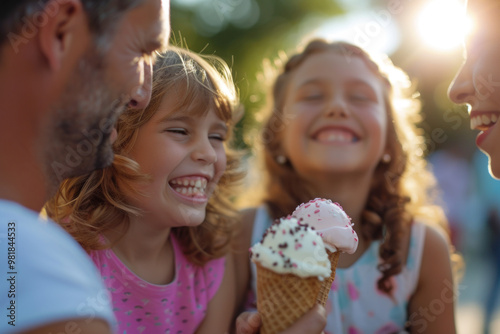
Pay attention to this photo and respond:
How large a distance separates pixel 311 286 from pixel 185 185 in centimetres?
88

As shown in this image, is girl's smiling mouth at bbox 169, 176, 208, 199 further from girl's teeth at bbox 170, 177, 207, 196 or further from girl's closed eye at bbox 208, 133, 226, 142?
girl's closed eye at bbox 208, 133, 226, 142

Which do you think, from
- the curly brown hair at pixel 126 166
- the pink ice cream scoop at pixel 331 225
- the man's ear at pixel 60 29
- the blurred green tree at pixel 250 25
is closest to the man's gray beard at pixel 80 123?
the man's ear at pixel 60 29

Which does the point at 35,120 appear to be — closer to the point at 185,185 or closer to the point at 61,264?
the point at 61,264

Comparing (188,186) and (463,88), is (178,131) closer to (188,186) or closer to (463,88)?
(188,186)

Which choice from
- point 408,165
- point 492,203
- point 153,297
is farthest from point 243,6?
point 153,297

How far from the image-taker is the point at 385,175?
347 cm

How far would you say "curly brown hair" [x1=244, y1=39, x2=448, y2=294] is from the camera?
3150 mm

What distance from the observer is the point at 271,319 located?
187cm

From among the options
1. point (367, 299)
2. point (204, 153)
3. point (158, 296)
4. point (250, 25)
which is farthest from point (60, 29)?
point (250, 25)

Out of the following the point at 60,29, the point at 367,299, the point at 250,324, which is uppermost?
the point at 60,29

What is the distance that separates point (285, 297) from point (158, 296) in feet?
2.96

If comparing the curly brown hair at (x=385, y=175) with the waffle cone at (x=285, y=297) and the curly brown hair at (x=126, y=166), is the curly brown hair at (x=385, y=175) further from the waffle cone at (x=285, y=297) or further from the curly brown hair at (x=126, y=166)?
the waffle cone at (x=285, y=297)

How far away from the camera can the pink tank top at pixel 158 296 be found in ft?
7.81

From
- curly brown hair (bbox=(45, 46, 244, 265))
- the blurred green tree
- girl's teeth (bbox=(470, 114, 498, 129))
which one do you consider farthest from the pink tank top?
the blurred green tree
